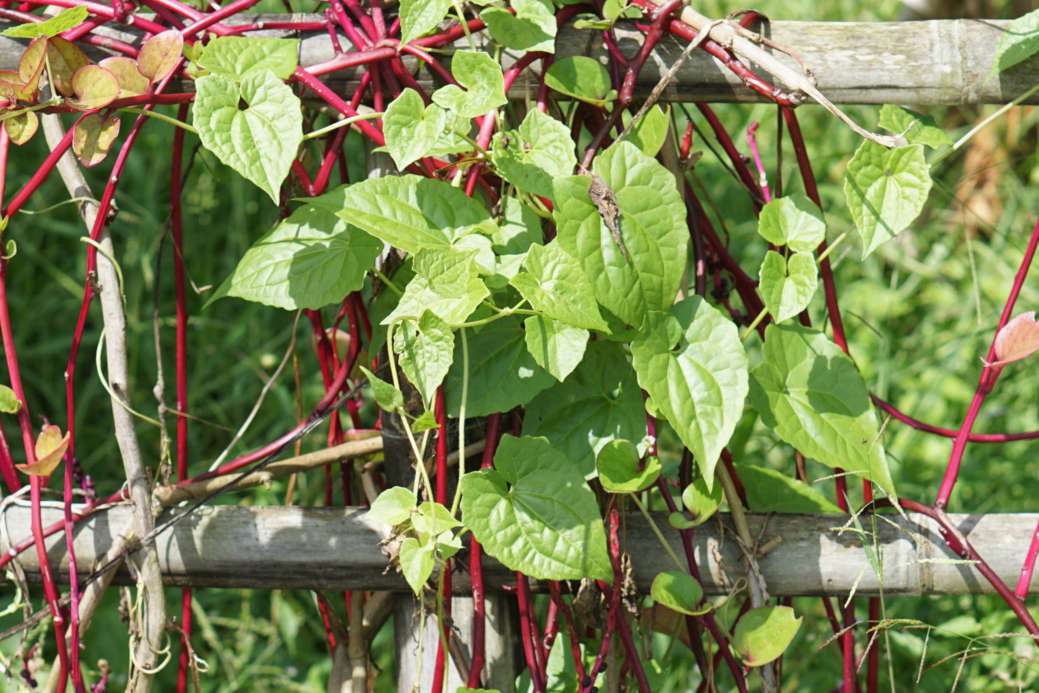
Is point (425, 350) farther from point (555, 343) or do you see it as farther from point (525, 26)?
point (525, 26)

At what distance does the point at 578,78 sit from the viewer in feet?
3.34

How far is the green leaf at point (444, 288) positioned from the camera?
3.01ft

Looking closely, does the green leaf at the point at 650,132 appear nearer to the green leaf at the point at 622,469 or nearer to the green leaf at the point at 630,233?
the green leaf at the point at 630,233

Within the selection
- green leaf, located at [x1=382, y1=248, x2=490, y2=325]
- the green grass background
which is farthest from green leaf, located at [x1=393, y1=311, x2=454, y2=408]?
the green grass background

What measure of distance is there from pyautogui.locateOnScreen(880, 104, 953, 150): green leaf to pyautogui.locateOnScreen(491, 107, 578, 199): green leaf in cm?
28

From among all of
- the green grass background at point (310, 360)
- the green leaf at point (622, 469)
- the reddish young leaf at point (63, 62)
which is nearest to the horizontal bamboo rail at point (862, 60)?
the reddish young leaf at point (63, 62)

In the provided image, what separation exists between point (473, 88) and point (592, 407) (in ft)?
1.00

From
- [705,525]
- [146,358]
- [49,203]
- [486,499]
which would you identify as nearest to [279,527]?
[486,499]

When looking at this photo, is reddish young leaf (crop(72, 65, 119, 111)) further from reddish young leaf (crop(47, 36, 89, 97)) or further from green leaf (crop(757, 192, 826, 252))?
green leaf (crop(757, 192, 826, 252))

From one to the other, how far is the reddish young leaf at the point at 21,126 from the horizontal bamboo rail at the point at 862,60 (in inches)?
10.3

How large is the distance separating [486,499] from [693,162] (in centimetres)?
42

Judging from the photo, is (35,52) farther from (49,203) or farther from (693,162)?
(49,203)

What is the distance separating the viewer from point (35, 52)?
3.19 feet

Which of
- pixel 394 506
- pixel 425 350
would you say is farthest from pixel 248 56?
pixel 394 506
